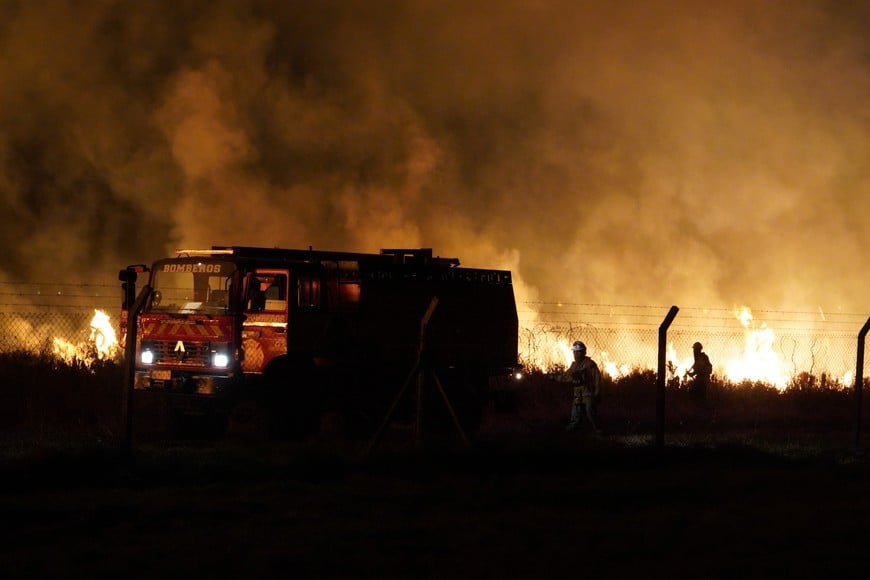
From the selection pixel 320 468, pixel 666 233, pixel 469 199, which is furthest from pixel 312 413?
pixel 666 233

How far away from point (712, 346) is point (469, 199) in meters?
10.9

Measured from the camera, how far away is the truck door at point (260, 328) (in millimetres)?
17578

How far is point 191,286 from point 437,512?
807 cm

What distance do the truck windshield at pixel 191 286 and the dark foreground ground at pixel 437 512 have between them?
2158mm

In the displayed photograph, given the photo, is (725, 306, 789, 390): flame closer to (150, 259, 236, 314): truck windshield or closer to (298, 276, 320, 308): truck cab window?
(298, 276, 320, 308): truck cab window

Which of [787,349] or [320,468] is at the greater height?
[787,349]

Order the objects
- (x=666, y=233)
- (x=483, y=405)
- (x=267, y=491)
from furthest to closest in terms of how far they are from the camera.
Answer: (x=666, y=233), (x=483, y=405), (x=267, y=491)

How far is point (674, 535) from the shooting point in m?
10.3

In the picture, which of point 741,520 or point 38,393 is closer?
point 741,520

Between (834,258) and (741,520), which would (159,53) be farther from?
(741,520)

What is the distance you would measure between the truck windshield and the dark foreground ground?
7.08ft

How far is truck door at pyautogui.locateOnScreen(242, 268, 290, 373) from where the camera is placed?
57.7 ft

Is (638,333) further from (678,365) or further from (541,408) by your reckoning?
(541,408)

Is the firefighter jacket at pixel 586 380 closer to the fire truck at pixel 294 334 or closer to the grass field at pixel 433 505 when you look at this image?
the grass field at pixel 433 505
